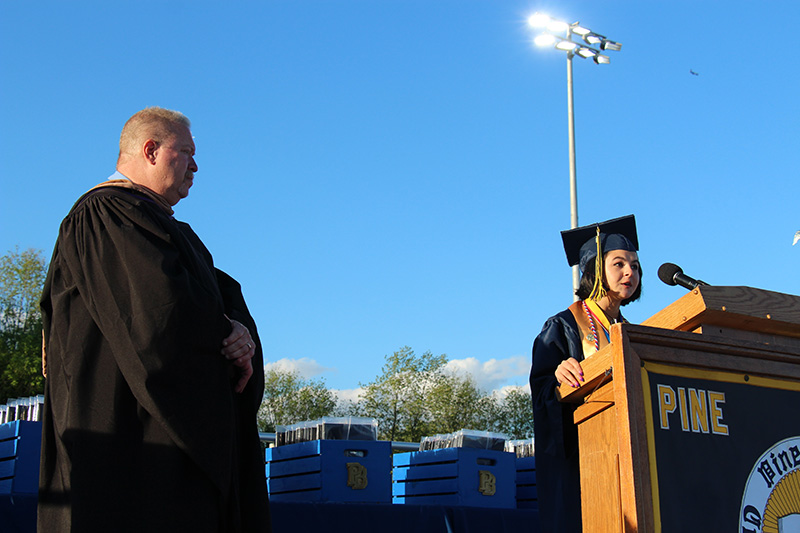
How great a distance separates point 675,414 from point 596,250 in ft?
5.61

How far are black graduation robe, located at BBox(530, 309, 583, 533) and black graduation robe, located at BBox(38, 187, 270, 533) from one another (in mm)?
1183

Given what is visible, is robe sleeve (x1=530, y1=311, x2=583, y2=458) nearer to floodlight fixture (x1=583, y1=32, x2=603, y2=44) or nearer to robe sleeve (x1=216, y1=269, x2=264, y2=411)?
robe sleeve (x1=216, y1=269, x2=264, y2=411)

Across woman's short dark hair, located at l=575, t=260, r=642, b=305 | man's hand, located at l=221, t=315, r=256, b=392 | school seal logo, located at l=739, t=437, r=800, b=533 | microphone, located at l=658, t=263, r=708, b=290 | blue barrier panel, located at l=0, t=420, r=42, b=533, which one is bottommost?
school seal logo, located at l=739, t=437, r=800, b=533

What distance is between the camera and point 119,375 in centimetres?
224

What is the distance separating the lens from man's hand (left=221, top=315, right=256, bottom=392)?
93.3 inches

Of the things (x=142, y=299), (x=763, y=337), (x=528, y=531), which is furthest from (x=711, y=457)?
(x=528, y=531)

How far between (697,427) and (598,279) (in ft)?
5.15

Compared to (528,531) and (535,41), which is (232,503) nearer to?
(528,531)

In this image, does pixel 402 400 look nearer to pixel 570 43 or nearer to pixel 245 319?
pixel 570 43

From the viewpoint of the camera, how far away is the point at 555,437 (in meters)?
2.87

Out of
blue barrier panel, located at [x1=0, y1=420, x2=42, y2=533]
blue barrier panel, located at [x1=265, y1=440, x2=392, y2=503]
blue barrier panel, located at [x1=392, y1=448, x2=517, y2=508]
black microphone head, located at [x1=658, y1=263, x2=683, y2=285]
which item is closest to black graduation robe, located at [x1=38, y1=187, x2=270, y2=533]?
black microphone head, located at [x1=658, y1=263, x2=683, y2=285]

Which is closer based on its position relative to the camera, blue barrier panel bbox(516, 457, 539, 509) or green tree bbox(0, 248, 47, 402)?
blue barrier panel bbox(516, 457, 539, 509)

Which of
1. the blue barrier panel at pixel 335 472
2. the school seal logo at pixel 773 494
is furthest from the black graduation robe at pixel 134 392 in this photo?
the blue barrier panel at pixel 335 472

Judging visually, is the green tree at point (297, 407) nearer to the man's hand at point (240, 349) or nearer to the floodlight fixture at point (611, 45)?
the floodlight fixture at point (611, 45)
